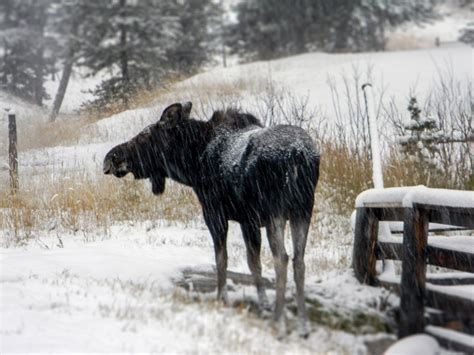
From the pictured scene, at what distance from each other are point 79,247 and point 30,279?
2049 mm

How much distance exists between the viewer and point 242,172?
4953mm

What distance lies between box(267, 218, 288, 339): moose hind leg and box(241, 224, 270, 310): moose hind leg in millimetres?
421

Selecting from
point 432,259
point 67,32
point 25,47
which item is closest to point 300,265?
point 432,259

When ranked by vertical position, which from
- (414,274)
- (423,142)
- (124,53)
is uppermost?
(124,53)

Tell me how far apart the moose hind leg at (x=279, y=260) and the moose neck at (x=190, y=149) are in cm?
116

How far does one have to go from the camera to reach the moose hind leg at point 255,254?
527 cm

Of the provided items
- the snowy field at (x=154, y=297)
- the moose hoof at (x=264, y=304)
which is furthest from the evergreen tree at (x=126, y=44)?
the moose hoof at (x=264, y=304)

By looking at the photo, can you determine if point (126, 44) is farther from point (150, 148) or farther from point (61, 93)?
point (150, 148)

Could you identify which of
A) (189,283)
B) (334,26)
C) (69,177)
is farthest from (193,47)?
(189,283)

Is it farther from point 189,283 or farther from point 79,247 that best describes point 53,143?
point 189,283

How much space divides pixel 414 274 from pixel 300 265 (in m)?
1.21

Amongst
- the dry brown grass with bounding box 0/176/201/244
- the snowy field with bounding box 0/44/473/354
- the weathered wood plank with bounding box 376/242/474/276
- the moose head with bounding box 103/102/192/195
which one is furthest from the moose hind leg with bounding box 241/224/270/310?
the dry brown grass with bounding box 0/176/201/244

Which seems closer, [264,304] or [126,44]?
[264,304]

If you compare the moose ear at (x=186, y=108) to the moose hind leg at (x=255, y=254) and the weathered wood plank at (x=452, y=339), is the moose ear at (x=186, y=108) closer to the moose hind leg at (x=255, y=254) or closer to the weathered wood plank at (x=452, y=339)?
the moose hind leg at (x=255, y=254)
